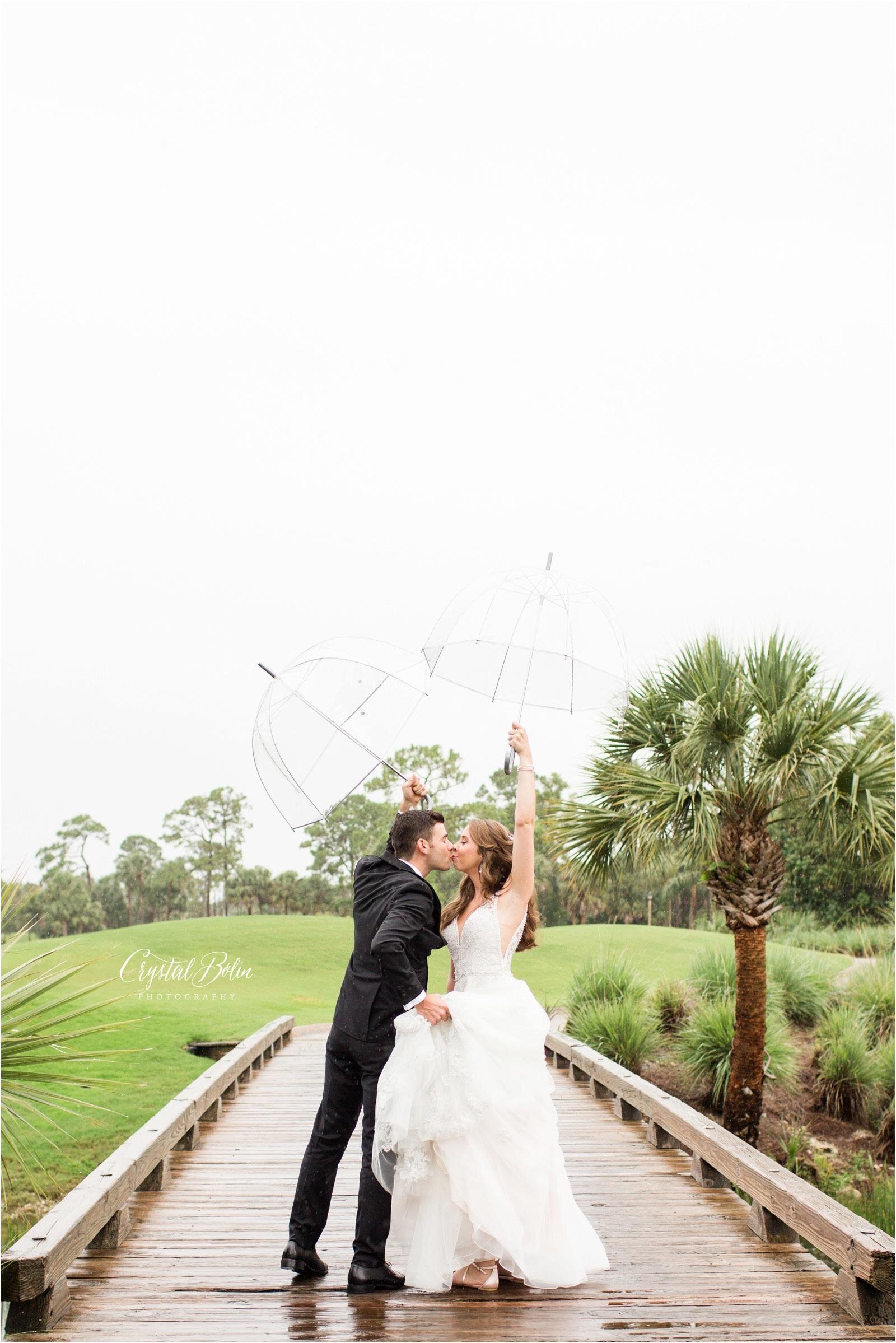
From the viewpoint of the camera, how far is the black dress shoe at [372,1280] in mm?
4586

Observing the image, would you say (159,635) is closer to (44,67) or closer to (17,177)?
(17,177)

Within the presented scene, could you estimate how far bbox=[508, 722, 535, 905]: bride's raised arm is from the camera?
15.2 ft

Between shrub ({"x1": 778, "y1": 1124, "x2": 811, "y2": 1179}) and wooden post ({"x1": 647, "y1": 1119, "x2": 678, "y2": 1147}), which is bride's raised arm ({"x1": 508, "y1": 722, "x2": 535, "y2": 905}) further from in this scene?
shrub ({"x1": 778, "y1": 1124, "x2": 811, "y2": 1179})

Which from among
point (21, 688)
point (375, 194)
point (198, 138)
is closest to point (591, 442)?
point (375, 194)

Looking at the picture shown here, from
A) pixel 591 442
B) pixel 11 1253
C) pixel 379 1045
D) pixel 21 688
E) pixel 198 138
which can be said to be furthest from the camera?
pixel 21 688

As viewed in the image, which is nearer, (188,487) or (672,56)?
(672,56)

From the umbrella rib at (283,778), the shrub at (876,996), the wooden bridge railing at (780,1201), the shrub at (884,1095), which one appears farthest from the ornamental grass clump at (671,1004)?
the umbrella rib at (283,778)

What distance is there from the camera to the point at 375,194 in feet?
77.5

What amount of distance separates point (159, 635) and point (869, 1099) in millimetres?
48943

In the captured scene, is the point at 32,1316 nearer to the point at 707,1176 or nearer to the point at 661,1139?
the point at 707,1176

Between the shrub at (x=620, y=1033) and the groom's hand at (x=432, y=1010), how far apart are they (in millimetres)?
9812

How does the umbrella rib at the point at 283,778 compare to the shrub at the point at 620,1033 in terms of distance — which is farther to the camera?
the shrub at the point at 620,1033

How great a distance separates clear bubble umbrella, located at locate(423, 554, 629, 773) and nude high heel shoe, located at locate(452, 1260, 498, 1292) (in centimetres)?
269

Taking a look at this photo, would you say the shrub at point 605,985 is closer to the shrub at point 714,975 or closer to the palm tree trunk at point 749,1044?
the shrub at point 714,975
